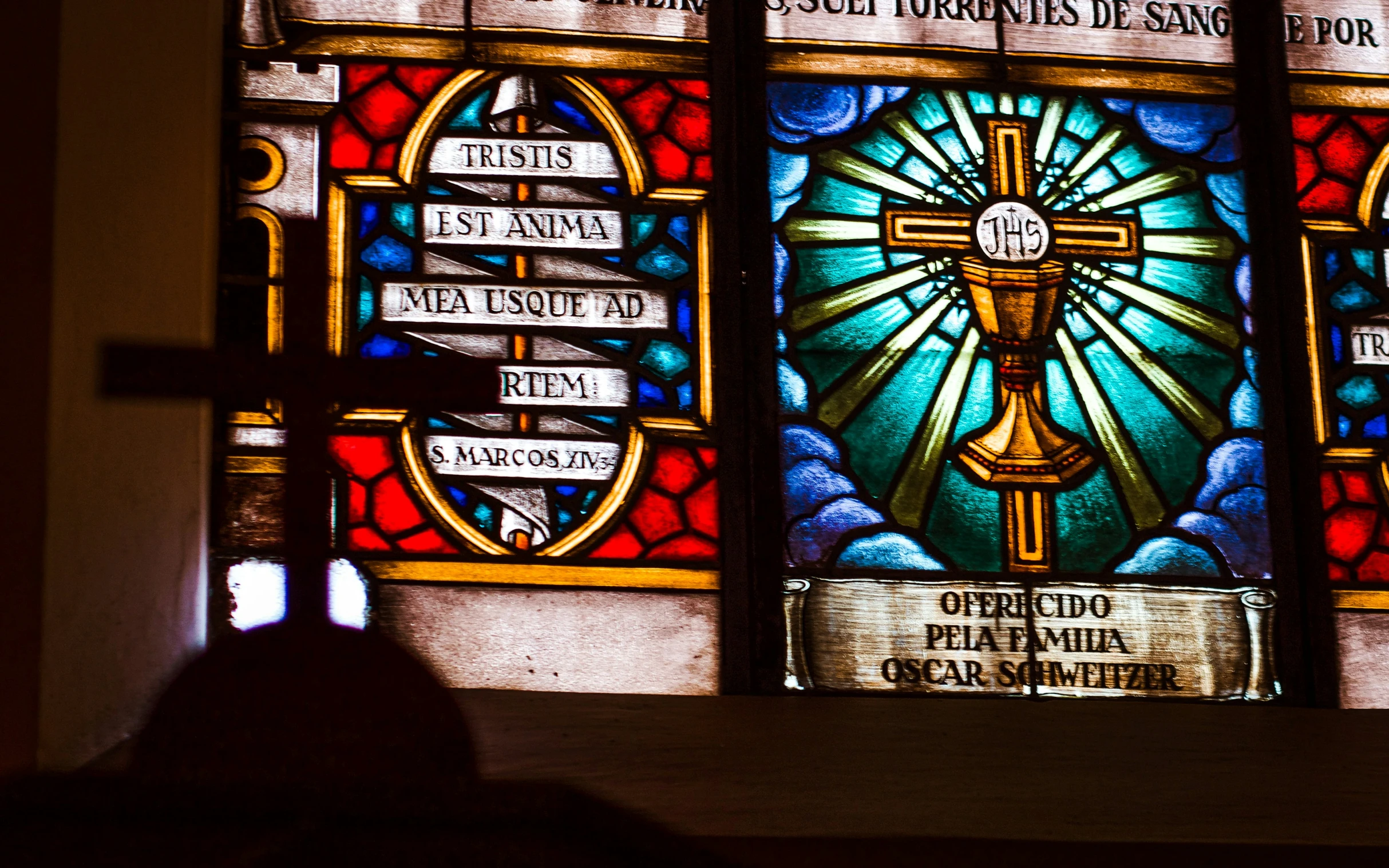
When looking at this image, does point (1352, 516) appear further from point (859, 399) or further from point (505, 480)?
point (505, 480)

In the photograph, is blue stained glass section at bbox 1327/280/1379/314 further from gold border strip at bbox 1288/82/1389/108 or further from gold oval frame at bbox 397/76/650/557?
gold oval frame at bbox 397/76/650/557

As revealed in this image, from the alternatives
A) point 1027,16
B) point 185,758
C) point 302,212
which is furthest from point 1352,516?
point 185,758

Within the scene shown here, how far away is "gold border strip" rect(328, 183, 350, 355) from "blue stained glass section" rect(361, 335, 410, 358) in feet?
0.18

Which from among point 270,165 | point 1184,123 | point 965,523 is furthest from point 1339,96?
point 270,165

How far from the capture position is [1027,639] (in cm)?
356

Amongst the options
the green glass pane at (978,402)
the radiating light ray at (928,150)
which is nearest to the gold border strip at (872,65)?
the radiating light ray at (928,150)

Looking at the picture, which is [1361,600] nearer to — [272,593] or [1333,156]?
[1333,156]

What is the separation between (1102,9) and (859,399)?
1255mm

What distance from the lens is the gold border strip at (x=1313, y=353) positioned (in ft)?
12.4

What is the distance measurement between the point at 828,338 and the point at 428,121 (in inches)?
41.1

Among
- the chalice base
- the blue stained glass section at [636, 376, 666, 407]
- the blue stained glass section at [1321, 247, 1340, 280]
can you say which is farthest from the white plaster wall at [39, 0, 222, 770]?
the blue stained glass section at [1321, 247, 1340, 280]

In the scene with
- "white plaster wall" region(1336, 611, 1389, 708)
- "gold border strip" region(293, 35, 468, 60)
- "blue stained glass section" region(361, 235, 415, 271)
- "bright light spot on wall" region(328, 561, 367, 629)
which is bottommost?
"white plaster wall" region(1336, 611, 1389, 708)

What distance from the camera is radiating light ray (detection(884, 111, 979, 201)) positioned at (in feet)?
Answer: 12.7

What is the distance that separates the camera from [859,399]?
3.69m
